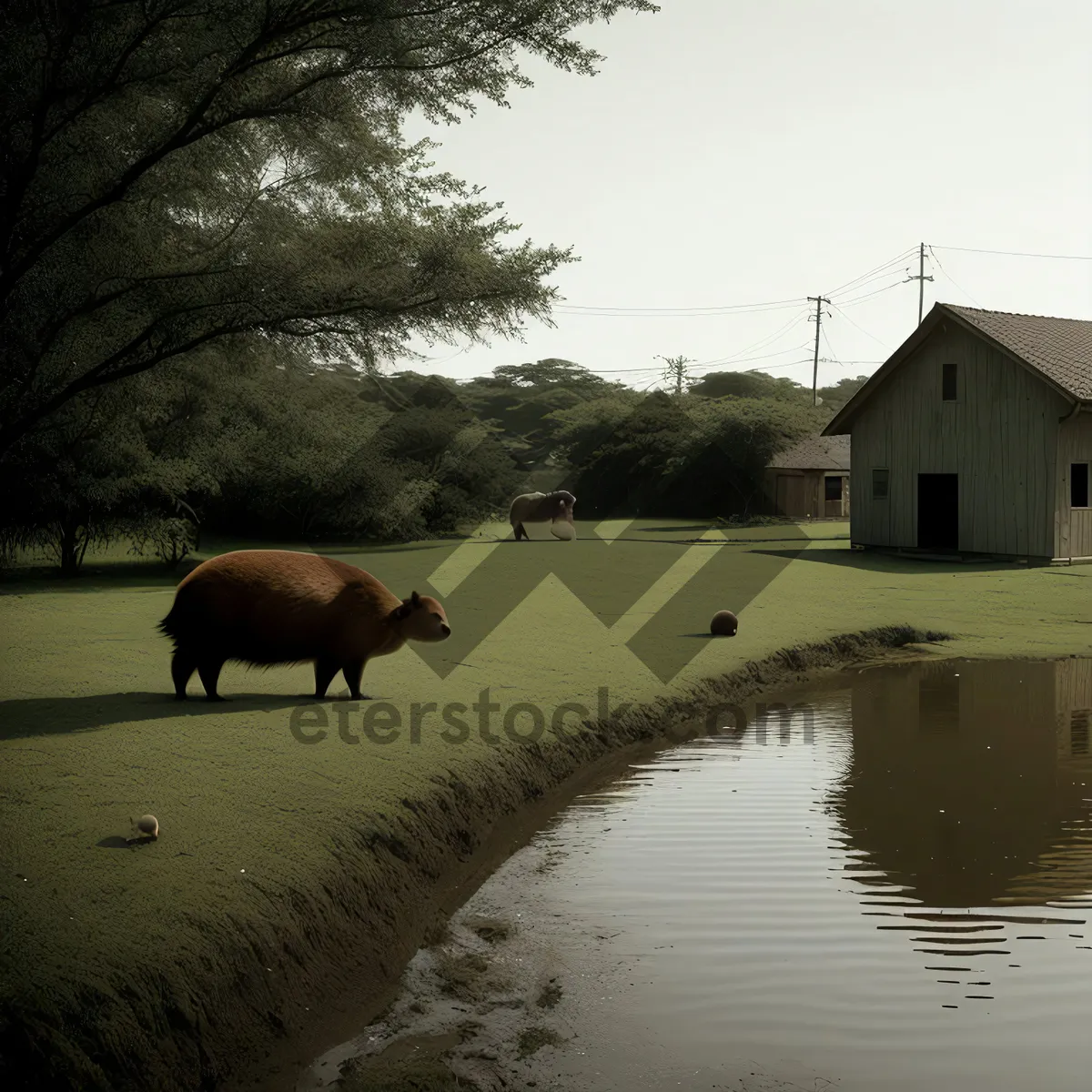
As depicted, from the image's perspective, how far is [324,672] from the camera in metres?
10.6

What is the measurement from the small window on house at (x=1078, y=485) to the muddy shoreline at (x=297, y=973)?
65.8 feet

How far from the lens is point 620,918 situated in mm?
7031

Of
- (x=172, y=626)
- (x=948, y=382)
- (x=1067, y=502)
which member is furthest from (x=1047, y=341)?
(x=172, y=626)

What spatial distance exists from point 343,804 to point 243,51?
24.8 feet

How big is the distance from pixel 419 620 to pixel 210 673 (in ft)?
6.05

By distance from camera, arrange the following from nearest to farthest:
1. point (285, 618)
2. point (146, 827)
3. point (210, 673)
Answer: point (146, 827) < point (285, 618) < point (210, 673)

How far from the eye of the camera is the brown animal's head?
10.4m

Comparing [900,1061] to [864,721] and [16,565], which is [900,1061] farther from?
[16,565]

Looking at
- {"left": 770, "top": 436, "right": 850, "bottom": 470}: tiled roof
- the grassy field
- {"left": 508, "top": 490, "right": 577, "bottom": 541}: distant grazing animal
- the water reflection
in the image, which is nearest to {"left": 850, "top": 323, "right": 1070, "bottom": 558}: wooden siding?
the grassy field

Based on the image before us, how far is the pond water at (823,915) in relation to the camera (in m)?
5.37

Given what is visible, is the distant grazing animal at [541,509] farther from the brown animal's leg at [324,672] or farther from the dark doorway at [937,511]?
the brown animal's leg at [324,672]

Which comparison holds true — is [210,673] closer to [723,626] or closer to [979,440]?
[723,626]

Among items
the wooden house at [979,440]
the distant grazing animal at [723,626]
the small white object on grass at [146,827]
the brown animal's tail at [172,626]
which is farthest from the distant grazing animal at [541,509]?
the small white object on grass at [146,827]

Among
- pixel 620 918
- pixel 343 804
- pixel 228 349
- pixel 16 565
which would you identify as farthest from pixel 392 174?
pixel 16 565
